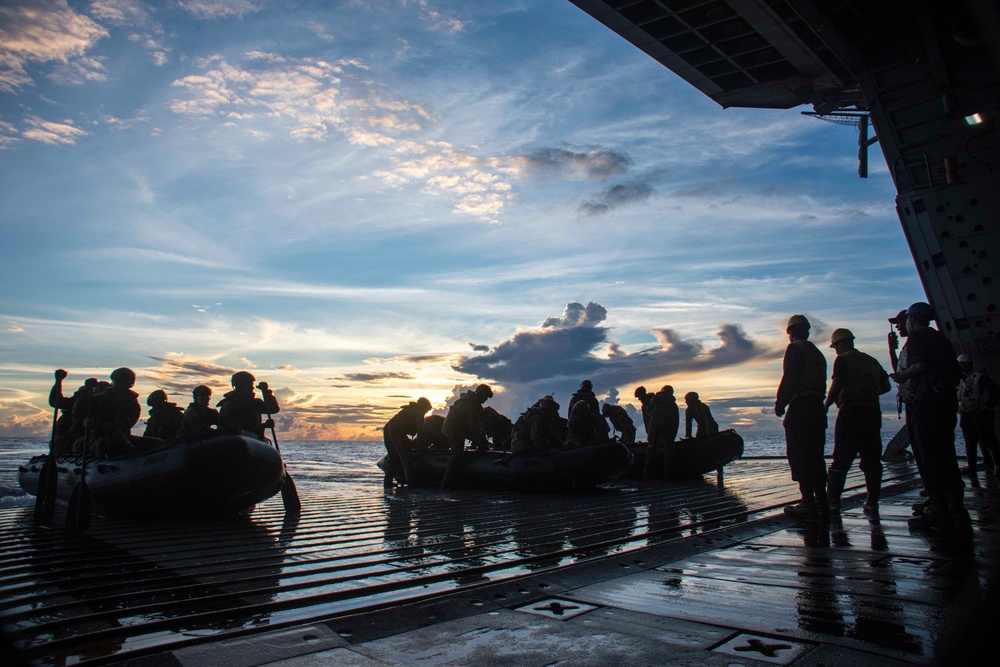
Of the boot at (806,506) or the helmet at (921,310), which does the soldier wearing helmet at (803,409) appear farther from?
the helmet at (921,310)

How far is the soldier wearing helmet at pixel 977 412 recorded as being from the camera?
10656 millimetres

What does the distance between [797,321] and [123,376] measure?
9511 mm

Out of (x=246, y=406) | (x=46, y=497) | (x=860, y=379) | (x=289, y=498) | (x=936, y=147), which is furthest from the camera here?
(x=936, y=147)

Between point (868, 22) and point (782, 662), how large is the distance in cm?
1869

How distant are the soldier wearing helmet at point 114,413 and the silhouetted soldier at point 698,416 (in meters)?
12.1

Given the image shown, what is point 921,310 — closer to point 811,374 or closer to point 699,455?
point 811,374

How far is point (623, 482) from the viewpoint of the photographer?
14172 millimetres

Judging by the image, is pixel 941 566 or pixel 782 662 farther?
pixel 941 566

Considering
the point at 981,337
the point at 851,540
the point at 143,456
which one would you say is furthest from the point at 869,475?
the point at 981,337

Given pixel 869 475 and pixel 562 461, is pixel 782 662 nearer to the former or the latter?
pixel 869 475

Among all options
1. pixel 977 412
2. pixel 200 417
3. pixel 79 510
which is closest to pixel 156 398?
pixel 200 417

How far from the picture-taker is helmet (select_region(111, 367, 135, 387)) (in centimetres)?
927

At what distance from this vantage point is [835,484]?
7.45 m

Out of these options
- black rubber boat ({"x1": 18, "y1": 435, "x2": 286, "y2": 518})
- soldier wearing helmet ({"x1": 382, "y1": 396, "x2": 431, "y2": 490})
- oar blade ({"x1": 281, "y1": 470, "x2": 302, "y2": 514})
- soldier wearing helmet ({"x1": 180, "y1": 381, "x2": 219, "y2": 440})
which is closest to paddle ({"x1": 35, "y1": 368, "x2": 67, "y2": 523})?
black rubber boat ({"x1": 18, "y1": 435, "x2": 286, "y2": 518})
